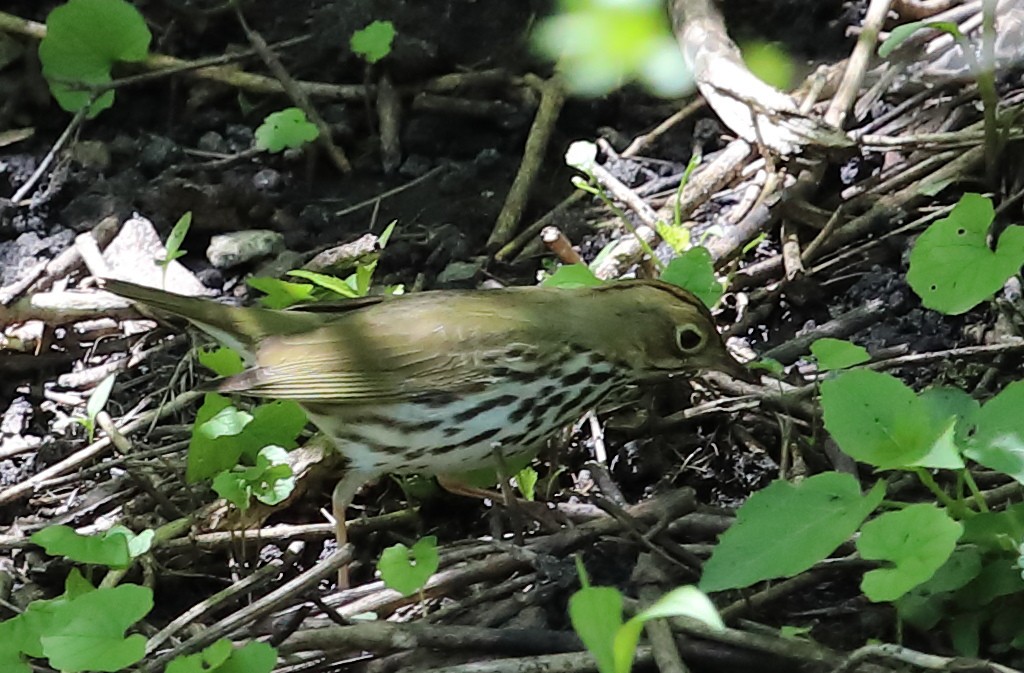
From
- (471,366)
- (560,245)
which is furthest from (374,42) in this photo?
(471,366)

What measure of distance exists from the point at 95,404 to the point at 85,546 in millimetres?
562

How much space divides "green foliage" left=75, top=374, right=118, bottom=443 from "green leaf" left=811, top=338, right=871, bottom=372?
4.16 feet

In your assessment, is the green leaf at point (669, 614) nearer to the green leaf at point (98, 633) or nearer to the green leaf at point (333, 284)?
the green leaf at point (98, 633)

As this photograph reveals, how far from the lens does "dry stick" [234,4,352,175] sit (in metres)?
3.08

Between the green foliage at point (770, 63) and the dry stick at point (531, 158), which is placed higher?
the green foliage at point (770, 63)

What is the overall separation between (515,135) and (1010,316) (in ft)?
4.26

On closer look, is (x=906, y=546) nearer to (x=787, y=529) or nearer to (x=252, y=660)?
(x=787, y=529)

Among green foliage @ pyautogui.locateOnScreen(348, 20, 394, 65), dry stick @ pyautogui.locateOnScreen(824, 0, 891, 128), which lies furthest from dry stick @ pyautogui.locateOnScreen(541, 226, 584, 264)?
green foliage @ pyautogui.locateOnScreen(348, 20, 394, 65)

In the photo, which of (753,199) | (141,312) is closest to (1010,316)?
(753,199)

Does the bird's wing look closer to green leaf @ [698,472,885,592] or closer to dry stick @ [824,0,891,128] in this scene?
green leaf @ [698,472,885,592]

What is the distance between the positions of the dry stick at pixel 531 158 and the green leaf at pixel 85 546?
1173 mm

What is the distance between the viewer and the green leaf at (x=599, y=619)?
126cm

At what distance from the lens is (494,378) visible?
206cm

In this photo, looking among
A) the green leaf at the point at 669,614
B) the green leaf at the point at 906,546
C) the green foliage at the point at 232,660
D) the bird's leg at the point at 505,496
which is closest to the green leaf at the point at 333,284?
the bird's leg at the point at 505,496
